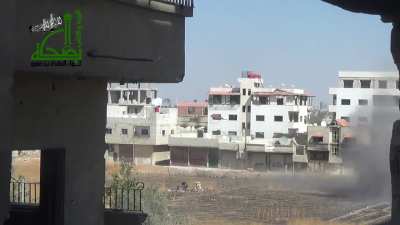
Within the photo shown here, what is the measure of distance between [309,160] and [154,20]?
45871mm

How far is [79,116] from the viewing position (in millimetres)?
8586

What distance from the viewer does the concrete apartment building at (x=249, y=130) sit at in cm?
5622

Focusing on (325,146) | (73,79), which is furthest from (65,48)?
(325,146)

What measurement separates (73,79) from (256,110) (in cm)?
5411

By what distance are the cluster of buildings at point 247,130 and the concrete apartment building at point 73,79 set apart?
42.4 meters

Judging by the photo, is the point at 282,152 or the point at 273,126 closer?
the point at 282,152

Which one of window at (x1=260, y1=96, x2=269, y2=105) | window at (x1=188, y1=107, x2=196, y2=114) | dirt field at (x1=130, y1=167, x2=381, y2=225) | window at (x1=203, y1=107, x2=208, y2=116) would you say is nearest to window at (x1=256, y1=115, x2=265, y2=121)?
window at (x1=260, y1=96, x2=269, y2=105)

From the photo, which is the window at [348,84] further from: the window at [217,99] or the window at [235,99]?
the window at [217,99]

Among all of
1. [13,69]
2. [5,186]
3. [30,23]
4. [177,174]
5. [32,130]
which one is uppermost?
[30,23]

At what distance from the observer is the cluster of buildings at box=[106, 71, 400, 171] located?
53.1 metres

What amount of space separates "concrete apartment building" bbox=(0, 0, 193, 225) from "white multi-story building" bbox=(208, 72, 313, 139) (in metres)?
51.1

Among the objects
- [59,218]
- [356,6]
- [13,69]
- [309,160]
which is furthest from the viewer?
[309,160]

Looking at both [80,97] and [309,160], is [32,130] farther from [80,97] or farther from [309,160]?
[309,160]

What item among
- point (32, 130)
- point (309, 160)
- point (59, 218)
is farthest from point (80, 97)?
point (309, 160)
